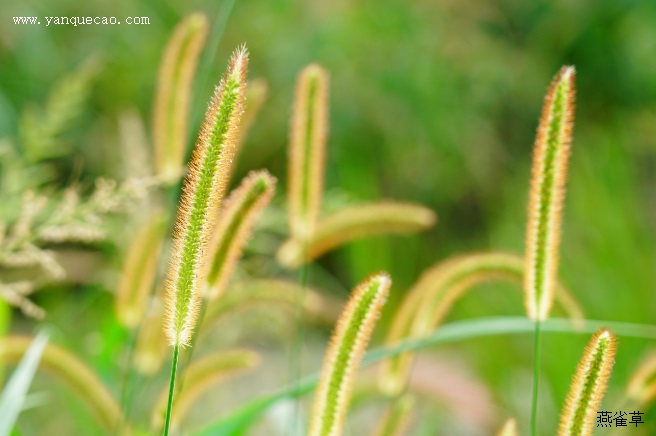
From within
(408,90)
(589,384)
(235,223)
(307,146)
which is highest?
(408,90)

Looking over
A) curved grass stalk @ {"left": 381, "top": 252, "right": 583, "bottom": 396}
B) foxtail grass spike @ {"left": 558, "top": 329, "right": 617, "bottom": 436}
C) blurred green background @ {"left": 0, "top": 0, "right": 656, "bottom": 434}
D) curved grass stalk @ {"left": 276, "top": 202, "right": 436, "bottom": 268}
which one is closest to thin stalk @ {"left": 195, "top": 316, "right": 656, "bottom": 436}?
curved grass stalk @ {"left": 381, "top": 252, "right": 583, "bottom": 396}

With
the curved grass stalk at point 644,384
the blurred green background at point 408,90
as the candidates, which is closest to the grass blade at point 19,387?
the curved grass stalk at point 644,384

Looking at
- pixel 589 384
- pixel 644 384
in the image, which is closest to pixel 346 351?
pixel 589 384

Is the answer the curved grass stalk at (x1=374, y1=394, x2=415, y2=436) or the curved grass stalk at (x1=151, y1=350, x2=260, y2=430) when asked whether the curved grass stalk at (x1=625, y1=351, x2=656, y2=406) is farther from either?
the curved grass stalk at (x1=151, y1=350, x2=260, y2=430)

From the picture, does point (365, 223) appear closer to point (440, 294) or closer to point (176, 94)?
point (440, 294)

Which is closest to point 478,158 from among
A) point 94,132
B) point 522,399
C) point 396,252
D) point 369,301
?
point 396,252

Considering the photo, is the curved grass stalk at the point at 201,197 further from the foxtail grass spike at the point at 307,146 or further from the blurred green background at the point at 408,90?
the blurred green background at the point at 408,90
